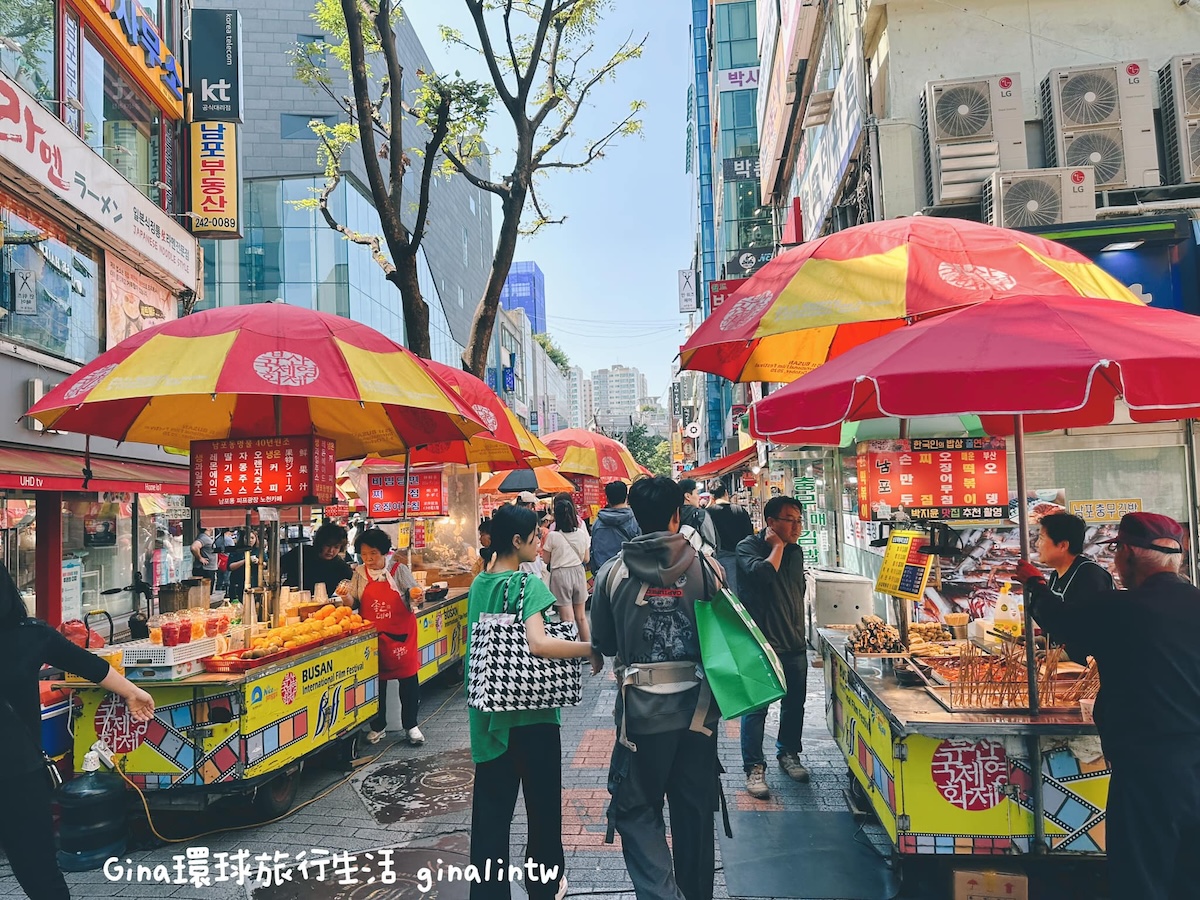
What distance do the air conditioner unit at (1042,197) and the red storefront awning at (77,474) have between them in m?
9.30

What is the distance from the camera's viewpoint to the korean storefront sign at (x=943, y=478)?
587 centimetres

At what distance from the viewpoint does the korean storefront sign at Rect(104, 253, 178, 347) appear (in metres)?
12.8

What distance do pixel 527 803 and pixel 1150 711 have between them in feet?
8.52

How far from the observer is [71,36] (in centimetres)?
1155

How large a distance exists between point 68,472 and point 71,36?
6749mm

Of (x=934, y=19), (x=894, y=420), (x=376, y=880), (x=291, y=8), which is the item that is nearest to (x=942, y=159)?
(x=934, y=19)

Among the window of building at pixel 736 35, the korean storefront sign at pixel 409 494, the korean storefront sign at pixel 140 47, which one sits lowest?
the korean storefront sign at pixel 409 494

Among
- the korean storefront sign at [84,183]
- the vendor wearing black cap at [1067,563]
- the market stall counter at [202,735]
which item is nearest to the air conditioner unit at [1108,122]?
the vendor wearing black cap at [1067,563]

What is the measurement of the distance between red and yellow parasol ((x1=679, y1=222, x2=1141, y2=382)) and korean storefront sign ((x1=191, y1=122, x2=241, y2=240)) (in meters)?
13.7

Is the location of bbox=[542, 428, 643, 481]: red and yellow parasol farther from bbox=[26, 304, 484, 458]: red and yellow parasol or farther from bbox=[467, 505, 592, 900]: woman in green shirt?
bbox=[467, 505, 592, 900]: woman in green shirt

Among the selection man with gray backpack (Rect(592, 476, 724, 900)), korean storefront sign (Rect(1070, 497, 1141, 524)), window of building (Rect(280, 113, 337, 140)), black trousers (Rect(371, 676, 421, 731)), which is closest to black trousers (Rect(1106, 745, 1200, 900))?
man with gray backpack (Rect(592, 476, 724, 900))

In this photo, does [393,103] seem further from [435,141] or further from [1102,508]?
[1102,508]

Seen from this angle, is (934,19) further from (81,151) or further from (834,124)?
(81,151)

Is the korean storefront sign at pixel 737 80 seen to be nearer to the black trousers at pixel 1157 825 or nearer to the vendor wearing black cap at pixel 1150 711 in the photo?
the vendor wearing black cap at pixel 1150 711
